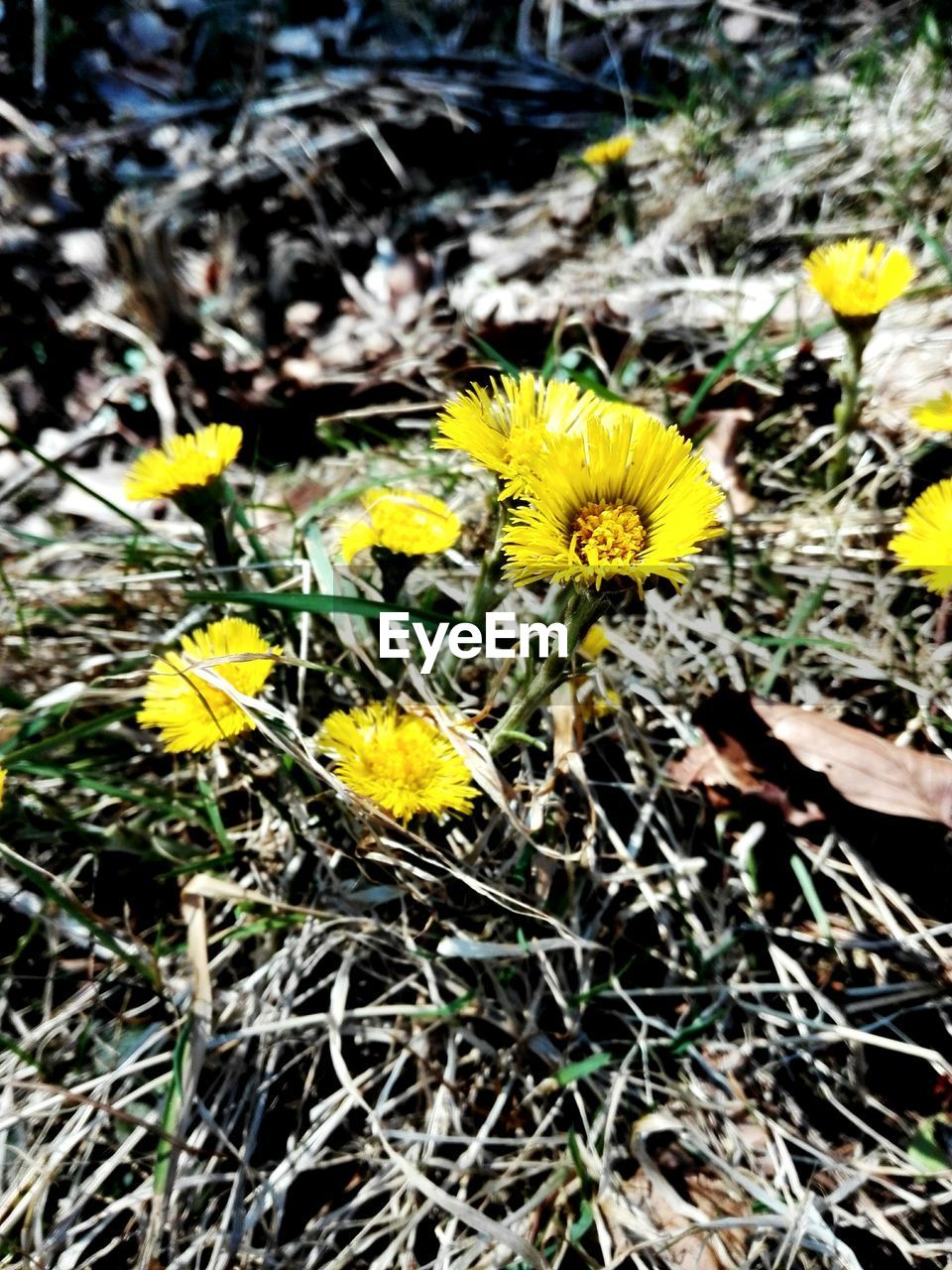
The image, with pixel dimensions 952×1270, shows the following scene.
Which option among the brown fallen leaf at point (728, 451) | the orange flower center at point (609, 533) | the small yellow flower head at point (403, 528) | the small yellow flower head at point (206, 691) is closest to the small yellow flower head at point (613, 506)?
the orange flower center at point (609, 533)

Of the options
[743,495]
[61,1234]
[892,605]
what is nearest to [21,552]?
[61,1234]

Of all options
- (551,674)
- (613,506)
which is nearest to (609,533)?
(613,506)

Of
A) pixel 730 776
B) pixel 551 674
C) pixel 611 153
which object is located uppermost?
pixel 611 153

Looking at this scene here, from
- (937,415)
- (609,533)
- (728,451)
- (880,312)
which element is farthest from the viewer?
(728,451)

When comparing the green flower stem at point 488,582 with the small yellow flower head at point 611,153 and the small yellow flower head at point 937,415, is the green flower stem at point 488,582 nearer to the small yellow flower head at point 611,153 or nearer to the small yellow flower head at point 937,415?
the small yellow flower head at point 937,415

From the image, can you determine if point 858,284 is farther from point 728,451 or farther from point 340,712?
point 340,712

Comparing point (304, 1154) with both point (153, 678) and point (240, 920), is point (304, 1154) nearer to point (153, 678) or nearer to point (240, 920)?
point (240, 920)

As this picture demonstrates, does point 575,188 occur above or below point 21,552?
above
